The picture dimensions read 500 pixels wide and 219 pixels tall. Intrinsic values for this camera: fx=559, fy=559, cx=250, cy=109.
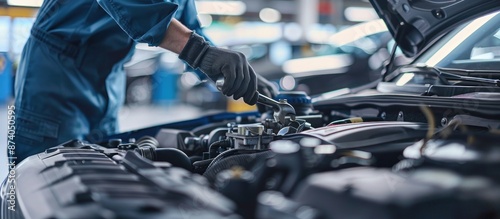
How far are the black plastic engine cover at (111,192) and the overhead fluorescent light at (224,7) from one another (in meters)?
11.5

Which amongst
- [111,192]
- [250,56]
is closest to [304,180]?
[111,192]

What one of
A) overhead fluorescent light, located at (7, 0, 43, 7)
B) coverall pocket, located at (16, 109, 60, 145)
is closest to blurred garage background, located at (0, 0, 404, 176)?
overhead fluorescent light, located at (7, 0, 43, 7)

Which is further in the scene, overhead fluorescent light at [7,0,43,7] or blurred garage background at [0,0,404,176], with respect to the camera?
overhead fluorescent light at [7,0,43,7]

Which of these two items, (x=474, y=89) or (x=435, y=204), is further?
(x=474, y=89)

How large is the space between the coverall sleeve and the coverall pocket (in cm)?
63

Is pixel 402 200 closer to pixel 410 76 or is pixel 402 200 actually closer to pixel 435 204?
pixel 435 204

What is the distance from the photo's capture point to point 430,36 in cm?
205

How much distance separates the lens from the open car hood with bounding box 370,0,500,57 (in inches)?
69.0

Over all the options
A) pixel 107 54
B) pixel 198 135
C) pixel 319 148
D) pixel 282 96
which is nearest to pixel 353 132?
pixel 319 148

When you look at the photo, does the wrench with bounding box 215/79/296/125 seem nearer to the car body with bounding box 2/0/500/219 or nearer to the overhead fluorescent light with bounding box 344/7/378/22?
the car body with bounding box 2/0/500/219

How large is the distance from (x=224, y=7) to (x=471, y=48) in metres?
11.5

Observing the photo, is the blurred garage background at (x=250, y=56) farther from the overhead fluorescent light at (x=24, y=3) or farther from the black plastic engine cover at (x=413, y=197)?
the black plastic engine cover at (x=413, y=197)

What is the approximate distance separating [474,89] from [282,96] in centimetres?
67

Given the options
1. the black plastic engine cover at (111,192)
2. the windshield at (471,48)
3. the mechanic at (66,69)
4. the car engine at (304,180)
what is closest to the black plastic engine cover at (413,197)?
the car engine at (304,180)
